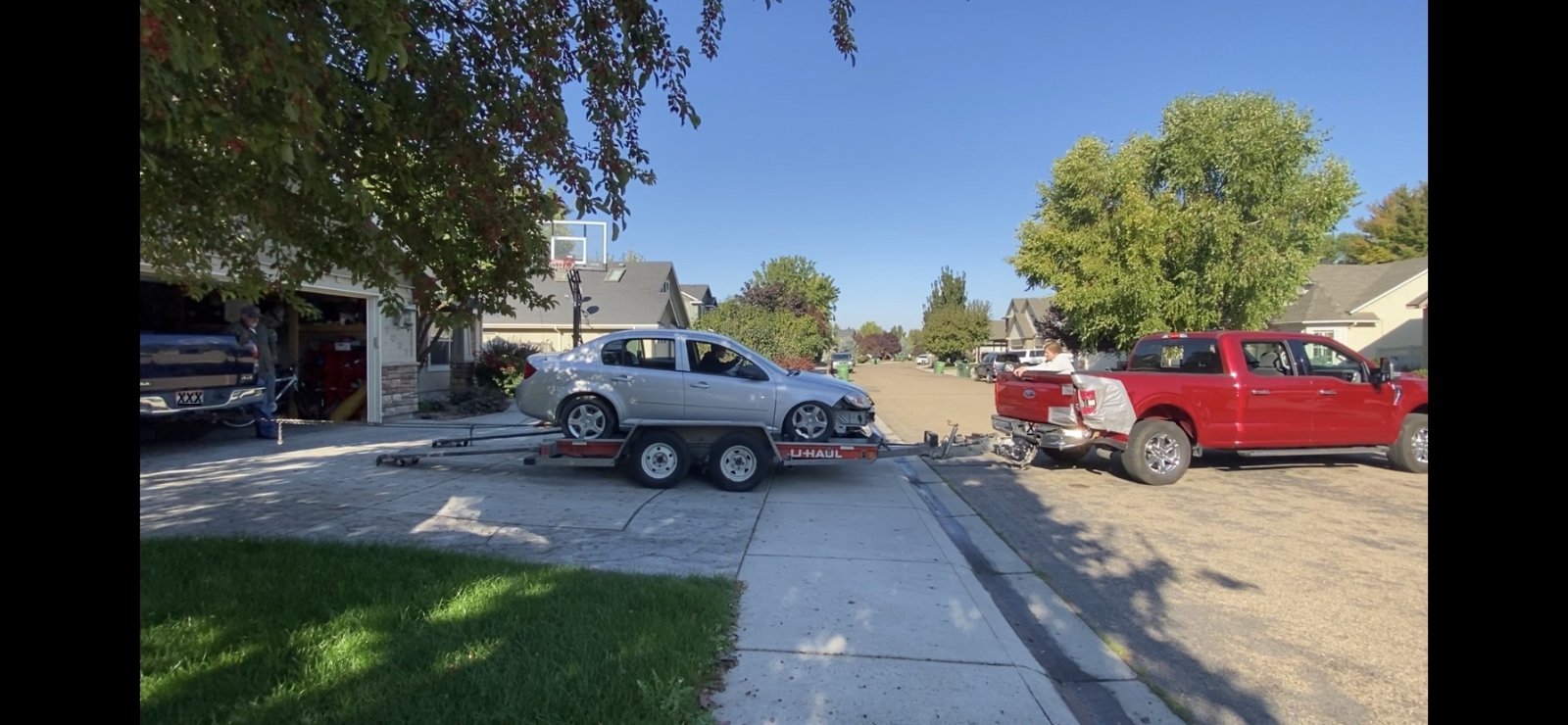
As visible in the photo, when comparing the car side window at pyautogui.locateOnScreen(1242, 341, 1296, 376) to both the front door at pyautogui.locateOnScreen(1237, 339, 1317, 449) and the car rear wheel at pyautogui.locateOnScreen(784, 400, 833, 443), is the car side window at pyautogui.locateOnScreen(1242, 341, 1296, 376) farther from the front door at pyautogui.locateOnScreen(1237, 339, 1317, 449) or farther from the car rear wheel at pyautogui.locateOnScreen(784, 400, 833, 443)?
the car rear wheel at pyautogui.locateOnScreen(784, 400, 833, 443)

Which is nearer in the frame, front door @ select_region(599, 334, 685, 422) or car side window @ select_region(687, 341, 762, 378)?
front door @ select_region(599, 334, 685, 422)

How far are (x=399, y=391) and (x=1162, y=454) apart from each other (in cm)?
1438

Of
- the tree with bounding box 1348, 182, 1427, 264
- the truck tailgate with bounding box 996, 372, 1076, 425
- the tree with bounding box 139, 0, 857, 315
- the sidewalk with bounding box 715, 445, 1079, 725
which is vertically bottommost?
the sidewalk with bounding box 715, 445, 1079, 725

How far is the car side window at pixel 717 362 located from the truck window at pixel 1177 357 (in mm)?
5425

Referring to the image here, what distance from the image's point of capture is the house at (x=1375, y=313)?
33.4m

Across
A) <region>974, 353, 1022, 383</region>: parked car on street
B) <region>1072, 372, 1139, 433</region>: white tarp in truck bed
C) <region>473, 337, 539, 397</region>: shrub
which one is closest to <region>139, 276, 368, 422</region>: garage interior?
<region>473, 337, 539, 397</region>: shrub

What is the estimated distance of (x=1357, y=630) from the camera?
4727 millimetres

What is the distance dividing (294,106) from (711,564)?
391cm

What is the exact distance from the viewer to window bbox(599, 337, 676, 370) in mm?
9367

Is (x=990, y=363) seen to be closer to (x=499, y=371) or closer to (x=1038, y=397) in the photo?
(x=499, y=371)

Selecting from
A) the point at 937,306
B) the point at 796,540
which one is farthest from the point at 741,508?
the point at 937,306

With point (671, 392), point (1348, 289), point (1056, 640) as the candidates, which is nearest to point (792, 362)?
point (671, 392)

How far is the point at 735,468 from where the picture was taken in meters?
8.80

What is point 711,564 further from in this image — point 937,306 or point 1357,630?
point 937,306
